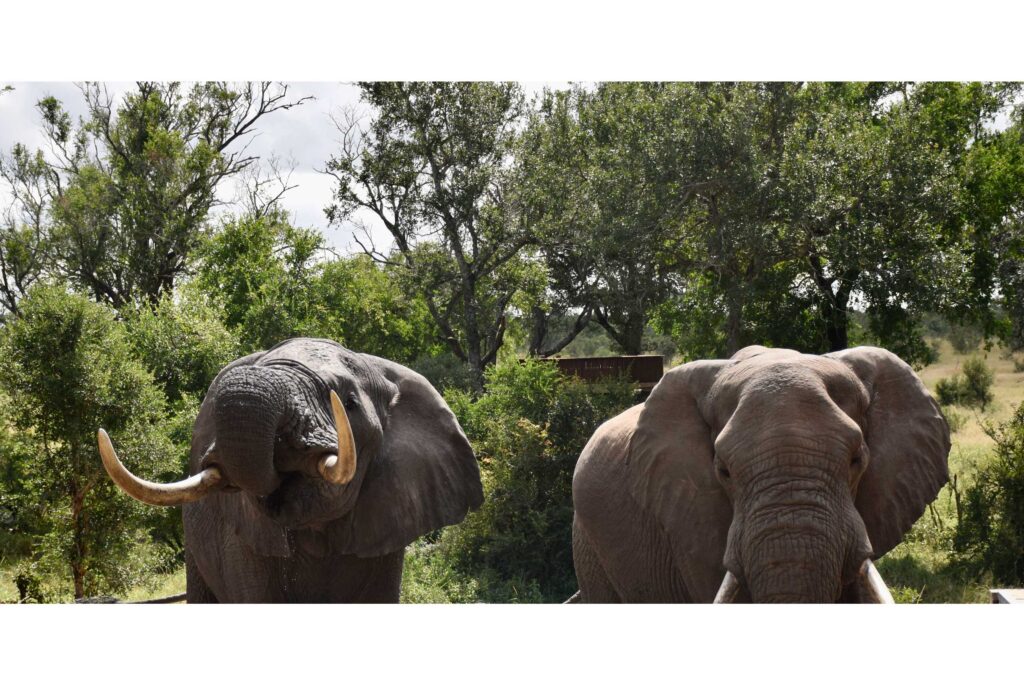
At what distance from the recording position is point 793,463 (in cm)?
367

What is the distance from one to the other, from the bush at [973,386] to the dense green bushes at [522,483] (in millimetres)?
3734

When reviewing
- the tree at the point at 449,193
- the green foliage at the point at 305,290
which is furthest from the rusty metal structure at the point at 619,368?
the green foliage at the point at 305,290

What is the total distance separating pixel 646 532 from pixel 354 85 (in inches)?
237

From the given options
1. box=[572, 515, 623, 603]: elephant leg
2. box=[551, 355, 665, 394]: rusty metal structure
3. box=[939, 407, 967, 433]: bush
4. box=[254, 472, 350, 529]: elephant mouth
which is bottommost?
box=[551, 355, 665, 394]: rusty metal structure

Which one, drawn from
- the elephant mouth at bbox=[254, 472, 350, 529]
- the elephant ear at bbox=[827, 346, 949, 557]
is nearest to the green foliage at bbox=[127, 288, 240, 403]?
the elephant mouth at bbox=[254, 472, 350, 529]

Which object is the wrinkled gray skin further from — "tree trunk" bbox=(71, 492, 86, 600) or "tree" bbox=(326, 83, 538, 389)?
"tree" bbox=(326, 83, 538, 389)

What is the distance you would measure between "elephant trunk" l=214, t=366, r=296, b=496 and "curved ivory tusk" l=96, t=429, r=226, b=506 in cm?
11

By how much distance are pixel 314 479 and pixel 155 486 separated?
2.02 ft

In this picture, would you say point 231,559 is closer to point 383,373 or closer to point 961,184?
point 383,373

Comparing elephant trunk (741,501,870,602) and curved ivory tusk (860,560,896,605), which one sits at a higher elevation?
elephant trunk (741,501,870,602)

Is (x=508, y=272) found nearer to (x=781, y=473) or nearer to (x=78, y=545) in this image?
(x=78, y=545)

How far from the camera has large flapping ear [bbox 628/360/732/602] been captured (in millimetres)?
4164

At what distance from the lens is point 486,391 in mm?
12859
